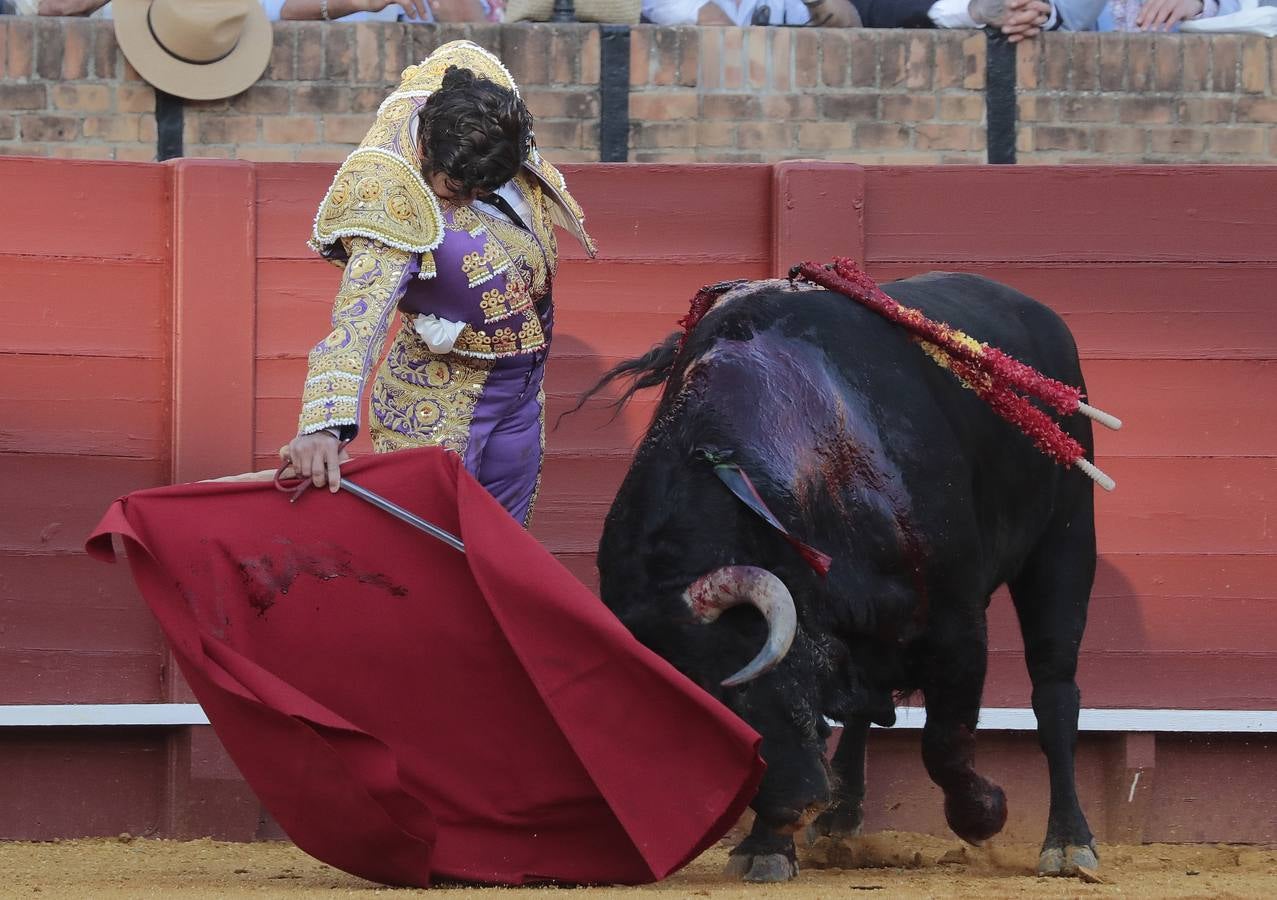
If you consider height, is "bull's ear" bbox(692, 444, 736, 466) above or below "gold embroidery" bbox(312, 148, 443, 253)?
below

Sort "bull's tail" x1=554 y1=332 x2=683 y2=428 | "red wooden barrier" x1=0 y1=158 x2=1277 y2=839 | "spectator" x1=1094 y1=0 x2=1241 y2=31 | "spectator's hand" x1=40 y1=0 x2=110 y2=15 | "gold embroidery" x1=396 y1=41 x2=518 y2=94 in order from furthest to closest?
"spectator" x1=1094 y1=0 x2=1241 y2=31, "spectator's hand" x1=40 y1=0 x2=110 y2=15, "red wooden barrier" x1=0 y1=158 x2=1277 y2=839, "bull's tail" x1=554 y1=332 x2=683 y2=428, "gold embroidery" x1=396 y1=41 x2=518 y2=94

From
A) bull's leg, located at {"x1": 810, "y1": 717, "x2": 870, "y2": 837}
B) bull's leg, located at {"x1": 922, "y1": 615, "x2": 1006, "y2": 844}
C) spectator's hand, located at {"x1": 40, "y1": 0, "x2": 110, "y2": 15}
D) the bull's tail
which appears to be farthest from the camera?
spectator's hand, located at {"x1": 40, "y1": 0, "x2": 110, "y2": 15}

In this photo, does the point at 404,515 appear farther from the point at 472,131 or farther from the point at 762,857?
the point at 762,857

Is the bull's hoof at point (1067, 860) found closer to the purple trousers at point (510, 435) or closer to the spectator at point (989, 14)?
the purple trousers at point (510, 435)

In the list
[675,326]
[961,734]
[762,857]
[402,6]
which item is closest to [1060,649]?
[961,734]

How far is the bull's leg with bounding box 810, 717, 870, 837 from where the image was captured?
4.18 metres

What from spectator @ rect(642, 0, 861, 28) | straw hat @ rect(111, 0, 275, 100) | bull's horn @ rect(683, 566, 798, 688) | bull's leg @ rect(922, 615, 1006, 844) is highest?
spectator @ rect(642, 0, 861, 28)

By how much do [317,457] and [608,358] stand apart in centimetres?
170

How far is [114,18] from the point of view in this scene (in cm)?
537

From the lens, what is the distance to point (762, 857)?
10.9 ft

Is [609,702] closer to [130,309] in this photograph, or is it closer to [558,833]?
A: [558,833]

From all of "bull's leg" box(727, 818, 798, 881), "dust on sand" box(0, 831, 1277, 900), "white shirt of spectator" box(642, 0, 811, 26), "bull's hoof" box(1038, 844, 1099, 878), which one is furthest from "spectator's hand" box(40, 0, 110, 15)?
"bull's hoof" box(1038, 844, 1099, 878)

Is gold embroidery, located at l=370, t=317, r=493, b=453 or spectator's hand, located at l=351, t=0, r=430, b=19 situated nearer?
gold embroidery, located at l=370, t=317, r=493, b=453

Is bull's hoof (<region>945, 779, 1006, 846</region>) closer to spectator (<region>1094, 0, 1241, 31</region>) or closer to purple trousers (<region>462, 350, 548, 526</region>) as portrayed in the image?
purple trousers (<region>462, 350, 548, 526</region>)
